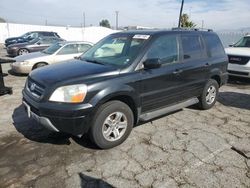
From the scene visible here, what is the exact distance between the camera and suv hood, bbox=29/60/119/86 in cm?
357

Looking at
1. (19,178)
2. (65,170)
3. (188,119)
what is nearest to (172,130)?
(188,119)

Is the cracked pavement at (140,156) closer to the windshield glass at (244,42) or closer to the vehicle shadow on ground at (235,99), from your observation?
the vehicle shadow on ground at (235,99)

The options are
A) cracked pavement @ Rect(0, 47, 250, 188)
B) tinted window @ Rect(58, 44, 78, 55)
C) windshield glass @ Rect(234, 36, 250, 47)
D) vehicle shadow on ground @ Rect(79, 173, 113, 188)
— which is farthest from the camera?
windshield glass @ Rect(234, 36, 250, 47)

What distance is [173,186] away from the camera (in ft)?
9.80

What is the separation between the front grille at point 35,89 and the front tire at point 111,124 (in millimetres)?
898

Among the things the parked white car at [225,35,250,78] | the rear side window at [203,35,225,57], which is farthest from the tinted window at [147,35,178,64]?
the parked white car at [225,35,250,78]

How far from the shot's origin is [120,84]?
3.74m

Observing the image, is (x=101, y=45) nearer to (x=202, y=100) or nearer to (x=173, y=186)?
(x=202, y=100)

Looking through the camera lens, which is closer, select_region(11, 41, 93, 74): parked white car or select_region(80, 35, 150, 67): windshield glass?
select_region(80, 35, 150, 67): windshield glass

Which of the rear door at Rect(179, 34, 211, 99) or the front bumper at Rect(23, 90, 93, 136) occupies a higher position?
the rear door at Rect(179, 34, 211, 99)

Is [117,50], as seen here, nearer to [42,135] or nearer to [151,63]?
[151,63]

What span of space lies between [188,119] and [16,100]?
13.9 ft

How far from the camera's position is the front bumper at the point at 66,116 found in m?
3.37

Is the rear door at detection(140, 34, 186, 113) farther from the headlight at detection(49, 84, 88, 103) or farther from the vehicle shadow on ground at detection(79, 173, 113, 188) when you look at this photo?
the vehicle shadow on ground at detection(79, 173, 113, 188)
